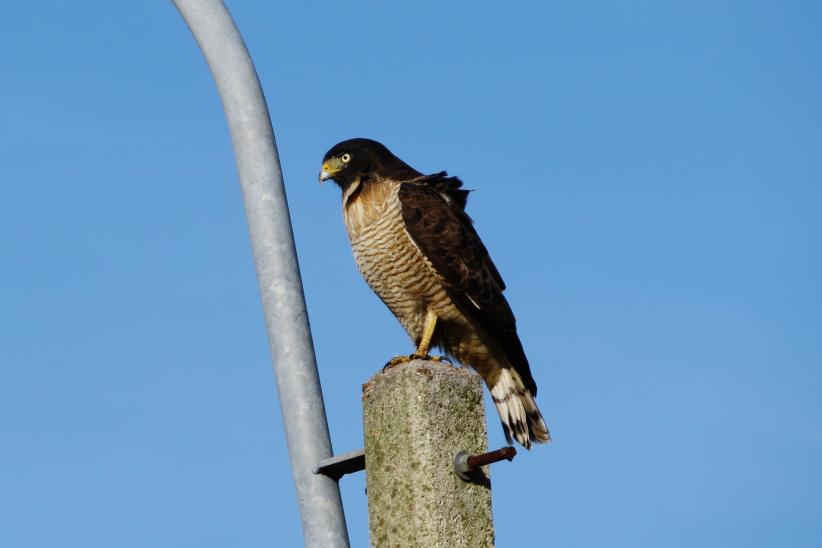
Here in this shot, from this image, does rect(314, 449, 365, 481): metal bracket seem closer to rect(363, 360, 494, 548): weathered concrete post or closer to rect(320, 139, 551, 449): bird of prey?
rect(363, 360, 494, 548): weathered concrete post

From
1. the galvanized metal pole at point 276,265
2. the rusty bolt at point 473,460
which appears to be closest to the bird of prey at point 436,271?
the galvanized metal pole at point 276,265

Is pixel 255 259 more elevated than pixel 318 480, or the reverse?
pixel 255 259

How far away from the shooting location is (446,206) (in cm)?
624

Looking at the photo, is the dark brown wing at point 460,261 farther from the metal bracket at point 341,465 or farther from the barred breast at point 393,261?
the metal bracket at point 341,465

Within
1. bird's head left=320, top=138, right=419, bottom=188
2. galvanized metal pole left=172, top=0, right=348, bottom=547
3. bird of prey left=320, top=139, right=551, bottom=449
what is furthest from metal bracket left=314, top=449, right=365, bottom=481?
bird's head left=320, top=138, right=419, bottom=188

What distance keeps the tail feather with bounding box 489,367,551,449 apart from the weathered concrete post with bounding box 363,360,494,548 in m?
2.68

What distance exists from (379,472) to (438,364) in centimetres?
36

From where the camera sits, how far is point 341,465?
344 centimetres

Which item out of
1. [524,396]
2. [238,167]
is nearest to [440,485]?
[238,167]

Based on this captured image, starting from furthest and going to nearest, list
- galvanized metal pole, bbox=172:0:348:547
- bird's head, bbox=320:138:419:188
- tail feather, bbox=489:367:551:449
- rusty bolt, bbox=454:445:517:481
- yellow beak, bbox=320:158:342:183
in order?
yellow beak, bbox=320:158:342:183, bird's head, bbox=320:138:419:188, tail feather, bbox=489:367:551:449, galvanized metal pole, bbox=172:0:348:547, rusty bolt, bbox=454:445:517:481

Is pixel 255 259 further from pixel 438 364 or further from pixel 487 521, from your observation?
pixel 487 521

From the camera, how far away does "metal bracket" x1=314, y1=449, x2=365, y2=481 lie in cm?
338

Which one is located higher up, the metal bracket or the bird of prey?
the bird of prey

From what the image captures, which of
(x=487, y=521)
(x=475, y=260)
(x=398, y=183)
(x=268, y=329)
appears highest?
(x=398, y=183)
